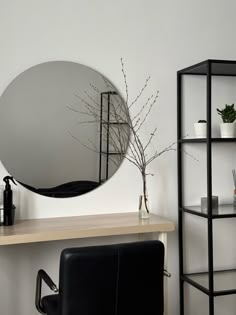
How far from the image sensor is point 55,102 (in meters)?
2.57

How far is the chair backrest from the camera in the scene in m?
1.81

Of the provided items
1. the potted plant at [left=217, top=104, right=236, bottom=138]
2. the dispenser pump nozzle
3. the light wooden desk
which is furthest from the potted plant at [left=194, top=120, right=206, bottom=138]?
the dispenser pump nozzle

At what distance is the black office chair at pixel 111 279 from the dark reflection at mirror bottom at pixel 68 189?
0.79 meters

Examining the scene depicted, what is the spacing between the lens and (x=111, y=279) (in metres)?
1.85

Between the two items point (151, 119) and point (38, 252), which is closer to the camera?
point (38, 252)

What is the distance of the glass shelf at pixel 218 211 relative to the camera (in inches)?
99.0

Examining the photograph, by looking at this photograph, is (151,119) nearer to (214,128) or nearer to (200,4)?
(214,128)

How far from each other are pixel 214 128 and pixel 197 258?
884 millimetres

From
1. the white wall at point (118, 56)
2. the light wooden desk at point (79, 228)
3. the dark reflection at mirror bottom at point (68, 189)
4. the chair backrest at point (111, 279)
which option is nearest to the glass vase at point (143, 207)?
the light wooden desk at point (79, 228)

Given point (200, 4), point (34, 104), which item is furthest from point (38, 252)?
point (200, 4)

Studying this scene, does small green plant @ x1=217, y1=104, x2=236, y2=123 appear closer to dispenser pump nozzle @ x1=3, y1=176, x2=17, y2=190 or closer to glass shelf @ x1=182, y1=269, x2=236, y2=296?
glass shelf @ x1=182, y1=269, x2=236, y2=296

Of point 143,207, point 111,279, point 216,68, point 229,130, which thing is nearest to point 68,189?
point 143,207

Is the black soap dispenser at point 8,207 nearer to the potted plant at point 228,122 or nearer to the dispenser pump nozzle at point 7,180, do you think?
the dispenser pump nozzle at point 7,180

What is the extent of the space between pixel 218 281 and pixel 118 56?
1562 mm
